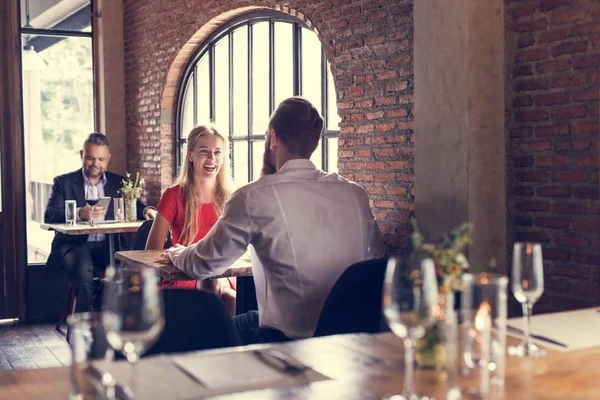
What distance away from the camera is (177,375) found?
1.83 meters

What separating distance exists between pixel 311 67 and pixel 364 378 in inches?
156

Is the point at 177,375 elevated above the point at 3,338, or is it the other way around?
the point at 177,375

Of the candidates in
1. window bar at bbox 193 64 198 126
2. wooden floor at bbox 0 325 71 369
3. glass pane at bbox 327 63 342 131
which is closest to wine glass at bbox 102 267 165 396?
glass pane at bbox 327 63 342 131

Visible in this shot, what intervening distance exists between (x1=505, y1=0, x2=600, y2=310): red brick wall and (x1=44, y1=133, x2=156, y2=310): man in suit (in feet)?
11.6

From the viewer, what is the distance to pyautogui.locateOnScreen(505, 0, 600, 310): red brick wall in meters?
3.49

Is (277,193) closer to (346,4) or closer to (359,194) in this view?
(359,194)

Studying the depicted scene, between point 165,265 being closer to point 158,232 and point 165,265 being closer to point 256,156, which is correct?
point 158,232

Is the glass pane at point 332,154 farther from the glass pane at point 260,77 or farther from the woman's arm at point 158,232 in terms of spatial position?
the woman's arm at point 158,232

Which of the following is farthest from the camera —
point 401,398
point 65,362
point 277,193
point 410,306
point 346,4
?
point 65,362

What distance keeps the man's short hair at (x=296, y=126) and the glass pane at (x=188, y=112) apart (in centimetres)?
423

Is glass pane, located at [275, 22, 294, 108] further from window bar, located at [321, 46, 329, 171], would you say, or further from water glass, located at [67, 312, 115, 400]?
water glass, located at [67, 312, 115, 400]

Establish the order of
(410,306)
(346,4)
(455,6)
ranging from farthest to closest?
(346,4) → (455,6) → (410,306)

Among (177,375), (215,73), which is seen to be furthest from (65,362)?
(177,375)

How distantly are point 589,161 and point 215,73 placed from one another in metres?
4.13
